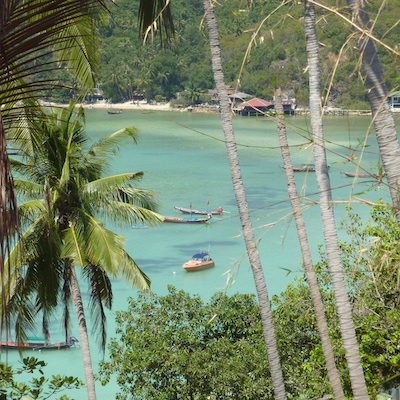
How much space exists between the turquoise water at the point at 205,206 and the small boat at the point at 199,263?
205mm

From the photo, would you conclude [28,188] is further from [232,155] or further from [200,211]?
[200,211]

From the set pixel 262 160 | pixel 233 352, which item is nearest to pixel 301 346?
pixel 233 352

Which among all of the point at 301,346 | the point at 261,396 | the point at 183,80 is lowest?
the point at 261,396

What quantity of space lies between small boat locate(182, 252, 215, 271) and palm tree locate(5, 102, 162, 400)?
1155cm

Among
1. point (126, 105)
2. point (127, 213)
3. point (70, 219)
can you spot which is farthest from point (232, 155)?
point (126, 105)

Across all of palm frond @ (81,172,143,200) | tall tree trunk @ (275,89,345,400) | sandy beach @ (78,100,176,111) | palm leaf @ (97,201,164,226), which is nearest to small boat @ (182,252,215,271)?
palm leaf @ (97,201,164,226)

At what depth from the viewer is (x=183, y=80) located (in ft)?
204

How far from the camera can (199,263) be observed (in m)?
19.7

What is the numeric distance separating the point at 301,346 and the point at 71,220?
2.97 m

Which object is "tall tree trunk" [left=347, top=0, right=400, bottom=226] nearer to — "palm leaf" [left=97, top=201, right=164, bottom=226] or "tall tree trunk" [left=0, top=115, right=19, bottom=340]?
"tall tree trunk" [left=0, top=115, right=19, bottom=340]

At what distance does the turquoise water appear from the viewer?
17.7 metres

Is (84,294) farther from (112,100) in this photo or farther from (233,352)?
(112,100)

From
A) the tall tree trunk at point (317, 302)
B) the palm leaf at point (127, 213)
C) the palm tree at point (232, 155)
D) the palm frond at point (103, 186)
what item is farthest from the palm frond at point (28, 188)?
the tall tree trunk at point (317, 302)

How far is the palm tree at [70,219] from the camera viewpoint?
716cm
